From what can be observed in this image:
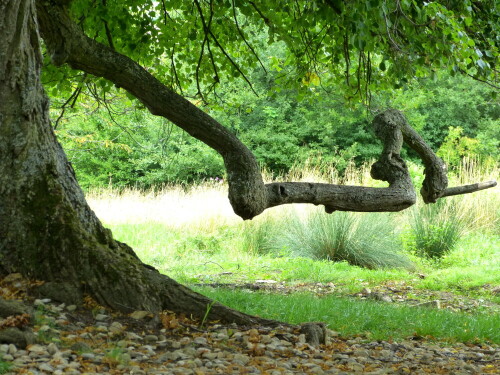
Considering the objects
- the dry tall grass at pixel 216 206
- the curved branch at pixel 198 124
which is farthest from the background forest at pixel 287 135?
the curved branch at pixel 198 124

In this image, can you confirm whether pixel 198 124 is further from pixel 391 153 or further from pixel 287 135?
pixel 287 135

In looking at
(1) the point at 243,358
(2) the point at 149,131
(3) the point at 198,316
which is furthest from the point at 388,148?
(2) the point at 149,131

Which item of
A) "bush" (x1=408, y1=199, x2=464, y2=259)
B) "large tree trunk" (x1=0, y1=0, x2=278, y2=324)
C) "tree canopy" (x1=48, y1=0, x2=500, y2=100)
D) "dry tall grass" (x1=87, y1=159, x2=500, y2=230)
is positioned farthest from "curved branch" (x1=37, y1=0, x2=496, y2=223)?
"dry tall grass" (x1=87, y1=159, x2=500, y2=230)

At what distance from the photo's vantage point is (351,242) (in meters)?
11.3

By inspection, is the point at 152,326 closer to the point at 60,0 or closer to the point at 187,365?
the point at 187,365

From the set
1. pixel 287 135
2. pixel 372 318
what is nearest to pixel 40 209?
pixel 372 318

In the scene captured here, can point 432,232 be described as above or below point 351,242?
above

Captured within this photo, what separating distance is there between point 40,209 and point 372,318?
3.09m

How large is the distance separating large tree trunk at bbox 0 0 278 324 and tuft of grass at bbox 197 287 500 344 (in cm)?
182

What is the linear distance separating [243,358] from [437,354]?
168 centimetres

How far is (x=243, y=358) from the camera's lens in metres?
3.35

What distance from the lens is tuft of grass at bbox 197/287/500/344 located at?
5.20 m

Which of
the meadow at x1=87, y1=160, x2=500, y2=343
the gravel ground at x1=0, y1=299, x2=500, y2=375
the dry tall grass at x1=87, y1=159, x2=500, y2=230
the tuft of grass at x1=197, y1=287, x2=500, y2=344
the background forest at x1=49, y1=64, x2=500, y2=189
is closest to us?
the gravel ground at x1=0, y1=299, x2=500, y2=375

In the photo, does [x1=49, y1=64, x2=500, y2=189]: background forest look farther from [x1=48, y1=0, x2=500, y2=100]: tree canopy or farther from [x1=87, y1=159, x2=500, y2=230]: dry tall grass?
[x1=48, y1=0, x2=500, y2=100]: tree canopy
